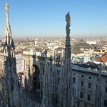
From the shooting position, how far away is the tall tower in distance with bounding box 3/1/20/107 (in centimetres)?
992

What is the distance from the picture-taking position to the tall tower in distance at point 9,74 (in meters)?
9.92

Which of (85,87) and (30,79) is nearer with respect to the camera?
(85,87)

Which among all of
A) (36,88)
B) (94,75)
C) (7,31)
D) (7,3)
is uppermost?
(7,3)

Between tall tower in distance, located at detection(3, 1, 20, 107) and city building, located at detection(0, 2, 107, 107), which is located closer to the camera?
city building, located at detection(0, 2, 107, 107)

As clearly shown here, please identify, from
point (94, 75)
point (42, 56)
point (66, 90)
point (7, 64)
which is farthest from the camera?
point (42, 56)

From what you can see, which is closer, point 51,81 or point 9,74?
point 9,74

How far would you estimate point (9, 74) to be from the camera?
390 inches

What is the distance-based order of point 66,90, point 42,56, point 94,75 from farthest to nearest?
point 42,56 < point 94,75 < point 66,90

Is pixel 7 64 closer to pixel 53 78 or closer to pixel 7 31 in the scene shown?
pixel 7 31

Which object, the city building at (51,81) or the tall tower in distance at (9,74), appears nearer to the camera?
the city building at (51,81)

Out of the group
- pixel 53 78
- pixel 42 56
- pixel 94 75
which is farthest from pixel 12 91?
pixel 42 56

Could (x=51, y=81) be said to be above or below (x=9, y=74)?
below

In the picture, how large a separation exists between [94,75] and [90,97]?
293 centimetres

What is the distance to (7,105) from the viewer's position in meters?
9.88
